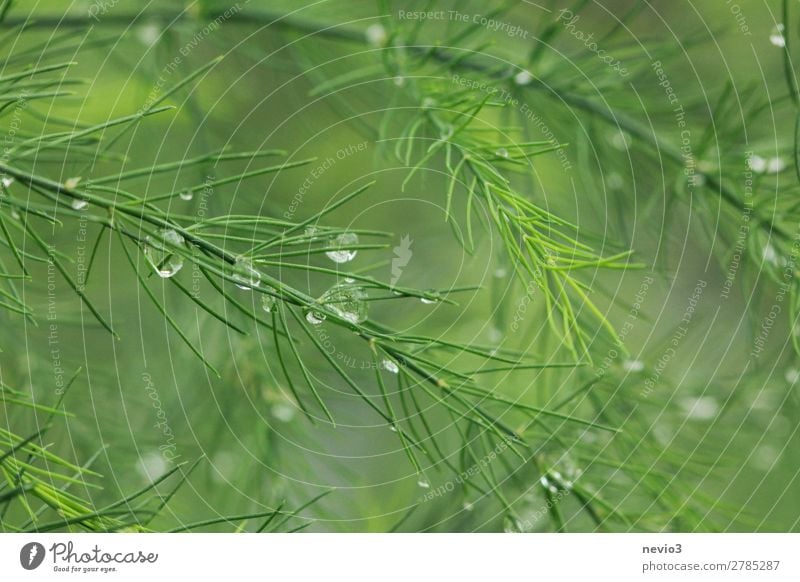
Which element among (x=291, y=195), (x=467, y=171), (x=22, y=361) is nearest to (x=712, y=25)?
(x=467, y=171)

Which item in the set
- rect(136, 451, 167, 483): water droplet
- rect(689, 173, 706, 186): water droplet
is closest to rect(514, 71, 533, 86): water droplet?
rect(689, 173, 706, 186): water droplet

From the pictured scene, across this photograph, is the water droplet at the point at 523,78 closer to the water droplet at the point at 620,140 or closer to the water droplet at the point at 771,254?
the water droplet at the point at 620,140

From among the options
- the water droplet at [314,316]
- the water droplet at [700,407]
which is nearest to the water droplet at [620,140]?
the water droplet at [700,407]

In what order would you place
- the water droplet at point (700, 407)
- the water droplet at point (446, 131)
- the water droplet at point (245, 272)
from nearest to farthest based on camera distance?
the water droplet at point (245, 272) → the water droplet at point (446, 131) → the water droplet at point (700, 407)

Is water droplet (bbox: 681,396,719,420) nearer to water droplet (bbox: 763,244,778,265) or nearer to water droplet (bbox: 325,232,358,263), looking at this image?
water droplet (bbox: 763,244,778,265)
